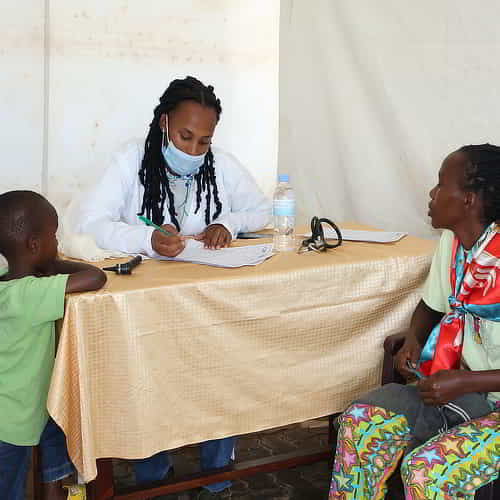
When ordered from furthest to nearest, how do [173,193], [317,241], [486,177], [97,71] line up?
[97,71]
[173,193]
[317,241]
[486,177]

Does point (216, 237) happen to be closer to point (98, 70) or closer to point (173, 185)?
point (173, 185)

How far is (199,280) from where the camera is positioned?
5.35ft

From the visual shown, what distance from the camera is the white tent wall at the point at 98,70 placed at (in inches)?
115

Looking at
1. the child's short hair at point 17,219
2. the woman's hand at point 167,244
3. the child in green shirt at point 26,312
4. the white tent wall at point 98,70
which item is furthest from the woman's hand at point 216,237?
the white tent wall at point 98,70

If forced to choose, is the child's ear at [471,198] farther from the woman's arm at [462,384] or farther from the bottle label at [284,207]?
the bottle label at [284,207]

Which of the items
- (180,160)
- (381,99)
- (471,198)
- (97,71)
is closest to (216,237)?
(180,160)

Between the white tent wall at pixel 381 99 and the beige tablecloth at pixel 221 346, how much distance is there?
0.72 m

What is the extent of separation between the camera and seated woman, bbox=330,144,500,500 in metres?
1.45

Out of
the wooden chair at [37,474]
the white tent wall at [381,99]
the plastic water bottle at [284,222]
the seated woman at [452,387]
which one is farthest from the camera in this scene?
the white tent wall at [381,99]

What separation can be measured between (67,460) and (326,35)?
248 centimetres

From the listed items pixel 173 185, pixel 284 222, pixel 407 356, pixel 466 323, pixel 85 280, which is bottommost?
pixel 407 356

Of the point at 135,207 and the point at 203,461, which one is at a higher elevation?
the point at 135,207

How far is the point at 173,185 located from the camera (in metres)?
2.36

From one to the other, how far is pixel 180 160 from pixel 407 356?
1.06m
